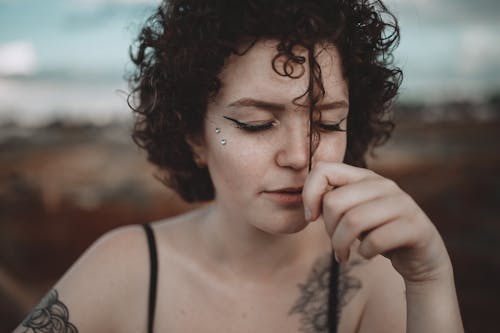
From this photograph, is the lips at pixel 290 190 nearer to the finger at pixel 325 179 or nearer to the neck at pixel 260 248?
the finger at pixel 325 179

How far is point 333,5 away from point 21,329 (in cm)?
169

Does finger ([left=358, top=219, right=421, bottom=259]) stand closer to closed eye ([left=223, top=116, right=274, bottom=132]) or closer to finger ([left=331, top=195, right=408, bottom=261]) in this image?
finger ([left=331, top=195, right=408, bottom=261])

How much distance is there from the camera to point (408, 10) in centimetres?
206

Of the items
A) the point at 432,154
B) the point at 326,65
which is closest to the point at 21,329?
the point at 326,65

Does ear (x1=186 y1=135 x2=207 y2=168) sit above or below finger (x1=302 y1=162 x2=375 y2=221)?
above

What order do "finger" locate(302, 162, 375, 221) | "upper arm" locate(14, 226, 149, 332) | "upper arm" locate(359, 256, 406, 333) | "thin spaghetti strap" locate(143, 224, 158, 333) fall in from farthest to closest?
"thin spaghetti strap" locate(143, 224, 158, 333) < "upper arm" locate(14, 226, 149, 332) < "upper arm" locate(359, 256, 406, 333) < "finger" locate(302, 162, 375, 221)

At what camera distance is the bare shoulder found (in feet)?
5.26

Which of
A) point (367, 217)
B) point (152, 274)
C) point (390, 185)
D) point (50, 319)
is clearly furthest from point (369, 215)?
point (50, 319)

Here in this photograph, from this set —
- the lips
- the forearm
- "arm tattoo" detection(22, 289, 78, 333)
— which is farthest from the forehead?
"arm tattoo" detection(22, 289, 78, 333)

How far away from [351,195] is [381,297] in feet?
2.64

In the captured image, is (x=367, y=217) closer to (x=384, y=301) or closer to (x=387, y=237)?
(x=387, y=237)

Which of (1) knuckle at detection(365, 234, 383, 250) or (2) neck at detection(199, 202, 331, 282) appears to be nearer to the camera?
(1) knuckle at detection(365, 234, 383, 250)

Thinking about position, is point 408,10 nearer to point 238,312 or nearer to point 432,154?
point 238,312

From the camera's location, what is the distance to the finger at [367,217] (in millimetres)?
1034
